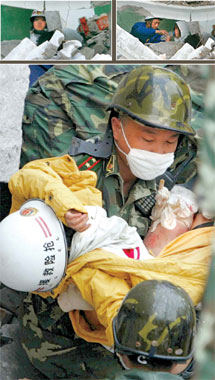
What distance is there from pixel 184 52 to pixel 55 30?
72 centimetres

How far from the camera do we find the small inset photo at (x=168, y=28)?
12.6 ft

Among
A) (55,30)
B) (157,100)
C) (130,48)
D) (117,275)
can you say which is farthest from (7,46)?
(117,275)

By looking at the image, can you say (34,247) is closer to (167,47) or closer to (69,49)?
(69,49)

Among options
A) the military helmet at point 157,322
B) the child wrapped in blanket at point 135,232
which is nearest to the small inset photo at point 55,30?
the child wrapped in blanket at point 135,232

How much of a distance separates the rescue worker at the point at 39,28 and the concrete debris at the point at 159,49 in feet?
1.32

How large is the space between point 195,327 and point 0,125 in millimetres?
1589

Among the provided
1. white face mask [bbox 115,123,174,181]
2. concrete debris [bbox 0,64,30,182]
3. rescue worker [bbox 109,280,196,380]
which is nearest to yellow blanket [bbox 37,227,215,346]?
white face mask [bbox 115,123,174,181]

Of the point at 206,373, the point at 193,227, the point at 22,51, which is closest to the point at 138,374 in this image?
the point at 206,373

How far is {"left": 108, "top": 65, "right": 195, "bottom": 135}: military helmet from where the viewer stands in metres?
3.03

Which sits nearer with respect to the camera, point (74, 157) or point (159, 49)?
point (74, 157)

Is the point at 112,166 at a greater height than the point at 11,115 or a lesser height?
lesser

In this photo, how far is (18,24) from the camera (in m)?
3.82

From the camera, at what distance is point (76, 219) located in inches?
108

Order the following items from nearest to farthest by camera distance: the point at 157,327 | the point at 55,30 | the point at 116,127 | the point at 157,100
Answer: the point at 157,327 → the point at 157,100 → the point at 116,127 → the point at 55,30
